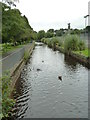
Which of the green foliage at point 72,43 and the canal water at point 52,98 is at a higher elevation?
the green foliage at point 72,43

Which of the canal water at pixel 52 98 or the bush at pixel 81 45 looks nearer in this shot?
the canal water at pixel 52 98

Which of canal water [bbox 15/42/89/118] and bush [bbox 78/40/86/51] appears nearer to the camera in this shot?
canal water [bbox 15/42/89/118]

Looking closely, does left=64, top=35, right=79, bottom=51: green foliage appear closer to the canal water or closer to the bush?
the bush

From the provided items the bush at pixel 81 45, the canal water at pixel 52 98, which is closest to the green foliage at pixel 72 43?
the bush at pixel 81 45

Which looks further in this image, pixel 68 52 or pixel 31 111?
pixel 68 52

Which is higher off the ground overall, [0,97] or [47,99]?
[0,97]

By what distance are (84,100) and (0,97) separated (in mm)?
6564

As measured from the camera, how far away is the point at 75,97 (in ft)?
42.2

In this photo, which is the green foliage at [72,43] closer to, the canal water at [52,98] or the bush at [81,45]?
the bush at [81,45]

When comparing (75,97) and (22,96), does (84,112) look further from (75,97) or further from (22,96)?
(22,96)

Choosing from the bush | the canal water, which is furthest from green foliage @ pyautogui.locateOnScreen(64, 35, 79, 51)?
the canal water

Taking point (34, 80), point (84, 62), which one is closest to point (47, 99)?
point (34, 80)

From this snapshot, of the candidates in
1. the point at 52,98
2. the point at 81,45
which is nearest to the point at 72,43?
the point at 81,45

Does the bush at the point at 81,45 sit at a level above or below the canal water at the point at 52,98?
above
